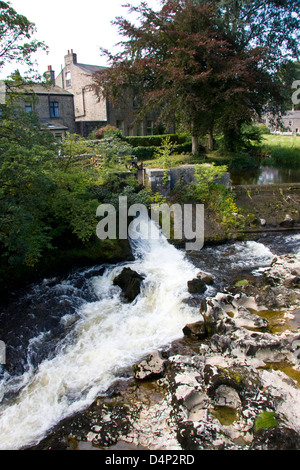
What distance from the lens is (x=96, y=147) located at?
38.5 ft

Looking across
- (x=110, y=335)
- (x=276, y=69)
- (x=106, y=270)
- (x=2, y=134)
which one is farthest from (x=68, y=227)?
(x=276, y=69)

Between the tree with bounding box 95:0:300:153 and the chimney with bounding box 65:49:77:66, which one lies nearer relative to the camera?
the tree with bounding box 95:0:300:153

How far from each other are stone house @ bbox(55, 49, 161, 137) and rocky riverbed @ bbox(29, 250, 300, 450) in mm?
23559

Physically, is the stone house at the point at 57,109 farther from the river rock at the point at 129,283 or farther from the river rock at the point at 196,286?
the river rock at the point at 196,286

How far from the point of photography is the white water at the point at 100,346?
518cm

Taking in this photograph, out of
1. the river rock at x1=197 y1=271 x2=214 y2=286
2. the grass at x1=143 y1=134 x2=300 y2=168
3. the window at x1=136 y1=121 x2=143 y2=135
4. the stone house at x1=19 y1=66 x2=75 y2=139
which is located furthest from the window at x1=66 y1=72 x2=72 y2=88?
the river rock at x1=197 y1=271 x2=214 y2=286

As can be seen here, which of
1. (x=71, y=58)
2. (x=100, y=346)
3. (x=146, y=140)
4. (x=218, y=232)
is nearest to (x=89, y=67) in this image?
(x=71, y=58)

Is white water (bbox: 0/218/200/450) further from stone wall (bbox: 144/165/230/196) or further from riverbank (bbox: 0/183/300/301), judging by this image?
stone wall (bbox: 144/165/230/196)

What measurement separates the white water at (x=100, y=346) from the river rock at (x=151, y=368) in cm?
34

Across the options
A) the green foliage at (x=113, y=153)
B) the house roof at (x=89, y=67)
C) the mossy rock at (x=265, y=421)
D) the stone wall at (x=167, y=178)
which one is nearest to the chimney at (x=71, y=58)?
the house roof at (x=89, y=67)

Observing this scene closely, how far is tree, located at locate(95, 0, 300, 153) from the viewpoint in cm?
1612

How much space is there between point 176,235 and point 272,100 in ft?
43.1

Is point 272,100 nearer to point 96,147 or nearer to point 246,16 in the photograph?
point 246,16

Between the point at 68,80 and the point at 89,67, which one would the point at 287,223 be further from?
the point at 68,80
